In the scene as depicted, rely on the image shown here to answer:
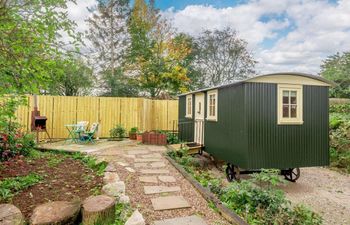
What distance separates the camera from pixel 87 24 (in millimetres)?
14305

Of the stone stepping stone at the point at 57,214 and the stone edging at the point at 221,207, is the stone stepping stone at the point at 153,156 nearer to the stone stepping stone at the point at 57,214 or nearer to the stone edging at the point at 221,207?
the stone edging at the point at 221,207

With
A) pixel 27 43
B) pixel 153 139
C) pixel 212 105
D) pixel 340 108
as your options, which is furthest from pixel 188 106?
pixel 340 108

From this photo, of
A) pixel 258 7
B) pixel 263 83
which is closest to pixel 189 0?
pixel 258 7

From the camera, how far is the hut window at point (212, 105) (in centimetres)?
657

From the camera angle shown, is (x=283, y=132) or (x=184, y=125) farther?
(x=184, y=125)

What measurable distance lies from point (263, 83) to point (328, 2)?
17.9 ft

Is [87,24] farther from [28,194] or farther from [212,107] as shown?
[28,194]

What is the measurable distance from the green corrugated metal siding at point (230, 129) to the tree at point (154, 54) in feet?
27.9

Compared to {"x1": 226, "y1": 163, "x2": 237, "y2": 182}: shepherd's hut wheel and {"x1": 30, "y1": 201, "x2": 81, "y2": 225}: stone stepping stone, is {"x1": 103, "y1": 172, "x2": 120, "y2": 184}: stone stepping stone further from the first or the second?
{"x1": 226, "y1": 163, "x2": 237, "y2": 182}: shepherd's hut wheel

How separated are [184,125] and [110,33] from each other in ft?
29.5

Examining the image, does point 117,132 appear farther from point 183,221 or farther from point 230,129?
point 183,221

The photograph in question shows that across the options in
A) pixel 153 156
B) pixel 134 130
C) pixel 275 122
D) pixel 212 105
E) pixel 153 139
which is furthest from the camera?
pixel 134 130

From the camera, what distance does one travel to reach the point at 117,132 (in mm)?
8914

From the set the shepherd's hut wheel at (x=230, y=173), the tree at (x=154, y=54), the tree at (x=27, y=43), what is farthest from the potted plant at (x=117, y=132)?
the tree at (x=154, y=54)
